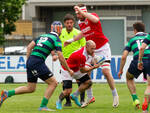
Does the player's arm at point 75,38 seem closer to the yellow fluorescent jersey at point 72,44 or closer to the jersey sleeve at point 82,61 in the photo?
the yellow fluorescent jersey at point 72,44

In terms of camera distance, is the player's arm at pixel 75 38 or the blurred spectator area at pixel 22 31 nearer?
the player's arm at pixel 75 38

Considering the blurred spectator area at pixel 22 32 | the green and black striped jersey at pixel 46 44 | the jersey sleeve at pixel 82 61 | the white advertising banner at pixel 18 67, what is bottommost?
the white advertising banner at pixel 18 67

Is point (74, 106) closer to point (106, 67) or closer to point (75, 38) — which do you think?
point (106, 67)

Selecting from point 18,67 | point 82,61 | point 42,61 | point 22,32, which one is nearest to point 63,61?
point 42,61

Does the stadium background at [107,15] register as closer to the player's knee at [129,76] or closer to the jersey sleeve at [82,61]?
the player's knee at [129,76]

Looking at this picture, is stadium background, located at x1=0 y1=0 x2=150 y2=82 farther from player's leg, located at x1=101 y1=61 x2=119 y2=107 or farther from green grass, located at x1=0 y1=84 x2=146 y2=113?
player's leg, located at x1=101 y1=61 x2=119 y2=107

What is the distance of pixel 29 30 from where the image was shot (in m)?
36.5

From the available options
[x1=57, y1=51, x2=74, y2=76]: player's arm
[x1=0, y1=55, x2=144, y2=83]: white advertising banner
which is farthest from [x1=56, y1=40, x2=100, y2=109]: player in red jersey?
[x1=0, y1=55, x2=144, y2=83]: white advertising banner

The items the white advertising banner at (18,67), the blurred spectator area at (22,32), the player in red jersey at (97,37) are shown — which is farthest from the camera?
the blurred spectator area at (22,32)

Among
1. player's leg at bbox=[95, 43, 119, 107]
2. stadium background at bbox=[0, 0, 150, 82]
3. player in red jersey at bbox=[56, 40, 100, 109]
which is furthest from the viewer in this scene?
stadium background at bbox=[0, 0, 150, 82]

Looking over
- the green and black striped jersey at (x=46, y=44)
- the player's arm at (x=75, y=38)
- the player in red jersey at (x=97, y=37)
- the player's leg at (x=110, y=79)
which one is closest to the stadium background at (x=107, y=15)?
the player's arm at (x=75, y=38)

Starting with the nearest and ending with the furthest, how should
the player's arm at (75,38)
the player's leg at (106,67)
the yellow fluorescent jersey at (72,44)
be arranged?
1. the player's leg at (106,67)
2. the player's arm at (75,38)
3. the yellow fluorescent jersey at (72,44)

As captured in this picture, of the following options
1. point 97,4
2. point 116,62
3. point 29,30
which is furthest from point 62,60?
point 29,30

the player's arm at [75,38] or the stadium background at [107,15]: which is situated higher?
the stadium background at [107,15]
